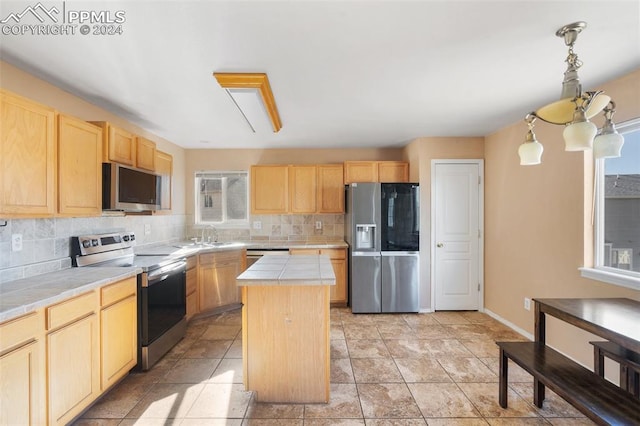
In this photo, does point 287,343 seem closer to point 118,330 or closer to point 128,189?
point 118,330

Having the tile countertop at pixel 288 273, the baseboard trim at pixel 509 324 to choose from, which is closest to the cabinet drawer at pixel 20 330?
the tile countertop at pixel 288 273

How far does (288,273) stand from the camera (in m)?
1.96

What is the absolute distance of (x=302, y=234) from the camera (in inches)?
177

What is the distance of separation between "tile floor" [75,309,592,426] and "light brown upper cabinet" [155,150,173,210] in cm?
155

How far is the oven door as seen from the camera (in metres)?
2.33

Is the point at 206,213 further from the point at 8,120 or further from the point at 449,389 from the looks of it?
the point at 449,389

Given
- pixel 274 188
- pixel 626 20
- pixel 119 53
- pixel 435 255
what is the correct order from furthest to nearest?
pixel 274 188, pixel 435 255, pixel 119 53, pixel 626 20

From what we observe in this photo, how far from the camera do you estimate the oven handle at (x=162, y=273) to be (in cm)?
238

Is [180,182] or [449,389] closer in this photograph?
[449,389]

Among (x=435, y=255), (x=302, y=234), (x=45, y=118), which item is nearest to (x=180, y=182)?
(x=302, y=234)

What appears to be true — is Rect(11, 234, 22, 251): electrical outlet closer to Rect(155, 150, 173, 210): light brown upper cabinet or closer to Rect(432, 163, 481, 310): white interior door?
Rect(155, 150, 173, 210): light brown upper cabinet

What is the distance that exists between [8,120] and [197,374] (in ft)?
7.20

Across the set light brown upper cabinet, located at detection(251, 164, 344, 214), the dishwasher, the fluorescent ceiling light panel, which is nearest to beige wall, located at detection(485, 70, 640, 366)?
light brown upper cabinet, located at detection(251, 164, 344, 214)

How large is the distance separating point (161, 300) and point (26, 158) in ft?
4.79
